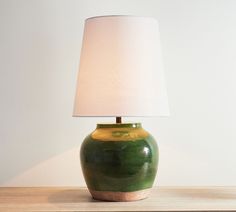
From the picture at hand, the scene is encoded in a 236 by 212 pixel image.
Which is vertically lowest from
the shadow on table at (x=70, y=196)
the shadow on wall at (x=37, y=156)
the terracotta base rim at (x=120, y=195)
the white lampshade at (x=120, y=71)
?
the shadow on table at (x=70, y=196)

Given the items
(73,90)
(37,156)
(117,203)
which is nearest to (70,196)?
(117,203)

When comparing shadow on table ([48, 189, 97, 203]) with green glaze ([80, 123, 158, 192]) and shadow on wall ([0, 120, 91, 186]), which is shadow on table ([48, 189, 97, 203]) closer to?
green glaze ([80, 123, 158, 192])

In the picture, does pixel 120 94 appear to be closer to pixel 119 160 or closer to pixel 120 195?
pixel 119 160

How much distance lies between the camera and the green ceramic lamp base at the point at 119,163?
1188 mm

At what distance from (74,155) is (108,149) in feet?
1.24

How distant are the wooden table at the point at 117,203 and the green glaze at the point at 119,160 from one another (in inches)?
2.2

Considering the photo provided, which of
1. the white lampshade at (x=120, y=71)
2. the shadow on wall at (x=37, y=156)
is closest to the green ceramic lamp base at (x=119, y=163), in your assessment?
the white lampshade at (x=120, y=71)

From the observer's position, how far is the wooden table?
1.12 m

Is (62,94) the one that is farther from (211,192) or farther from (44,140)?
(211,192)

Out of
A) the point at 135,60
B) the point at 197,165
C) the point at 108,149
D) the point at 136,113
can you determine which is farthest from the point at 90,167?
the point at 197,165

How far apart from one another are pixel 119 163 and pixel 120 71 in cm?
26

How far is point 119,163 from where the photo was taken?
1.18 meters

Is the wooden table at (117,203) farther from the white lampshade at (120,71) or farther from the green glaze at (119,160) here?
the white lampshade at (120,71)

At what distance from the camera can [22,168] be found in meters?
1.54
